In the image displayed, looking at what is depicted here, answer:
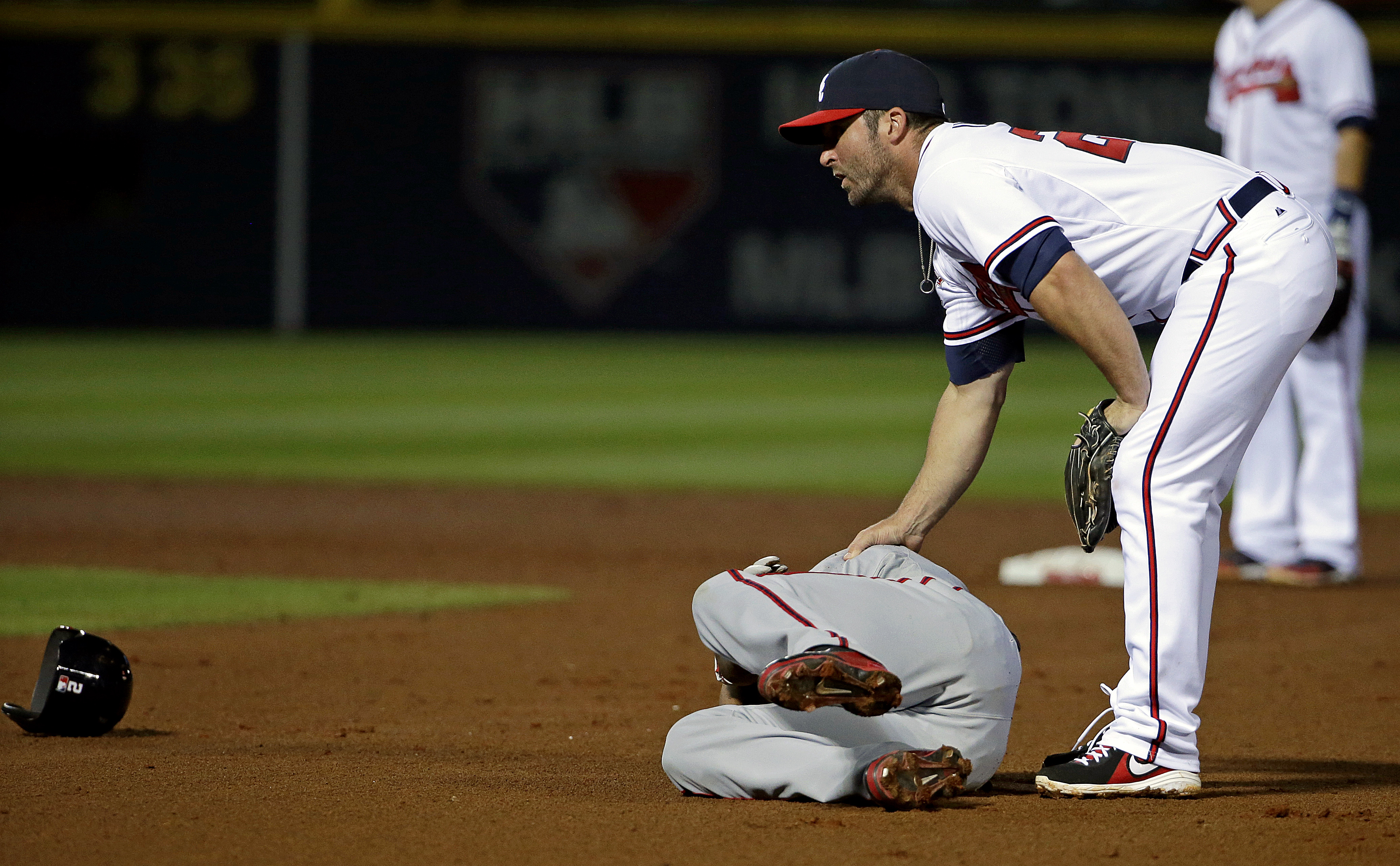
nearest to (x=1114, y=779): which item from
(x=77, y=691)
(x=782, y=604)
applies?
(x=782, y=604)

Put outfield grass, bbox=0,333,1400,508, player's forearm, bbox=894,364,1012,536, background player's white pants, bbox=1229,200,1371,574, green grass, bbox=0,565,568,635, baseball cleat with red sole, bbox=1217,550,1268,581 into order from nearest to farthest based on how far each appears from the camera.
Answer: player's forearm, bbox=894,364,1012,536 → green grass, bbox=0,565,568,635 → background player's white pants, bbox=1229,200,1371,574 → baseball cleat with red sole, bbox=1217,550,1268,581 → outfield grass, bbox=0,333,1400,508

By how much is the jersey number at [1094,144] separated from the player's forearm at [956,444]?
1.66ft

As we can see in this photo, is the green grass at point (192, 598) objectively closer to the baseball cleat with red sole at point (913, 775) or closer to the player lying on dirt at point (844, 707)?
the player lying on dirt at point (844, 707)

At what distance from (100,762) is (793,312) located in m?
16.1

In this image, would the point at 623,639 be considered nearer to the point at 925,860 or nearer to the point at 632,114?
the point at 925,860

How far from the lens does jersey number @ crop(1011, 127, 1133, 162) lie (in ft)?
10.6

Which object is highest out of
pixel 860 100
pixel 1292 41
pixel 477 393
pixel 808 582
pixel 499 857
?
pixel 1292 41

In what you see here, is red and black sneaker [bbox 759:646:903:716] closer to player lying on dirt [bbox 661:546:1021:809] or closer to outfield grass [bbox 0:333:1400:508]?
player lying on dirt [bbox 661:546:1021:809]

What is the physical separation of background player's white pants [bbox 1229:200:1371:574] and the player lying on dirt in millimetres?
3450

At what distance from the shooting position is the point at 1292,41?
6344mm

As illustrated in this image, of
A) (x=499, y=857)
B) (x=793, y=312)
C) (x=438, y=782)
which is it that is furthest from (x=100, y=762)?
(x=793, y=312)

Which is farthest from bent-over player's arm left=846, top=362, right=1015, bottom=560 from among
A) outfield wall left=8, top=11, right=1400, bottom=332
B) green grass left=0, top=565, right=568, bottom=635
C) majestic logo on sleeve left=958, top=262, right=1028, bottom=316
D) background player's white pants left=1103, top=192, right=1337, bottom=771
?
outfield wall left=8, top=11, right=1400, bottom=332

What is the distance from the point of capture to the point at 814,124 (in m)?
3.21

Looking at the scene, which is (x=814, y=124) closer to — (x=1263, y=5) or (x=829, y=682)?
(x=829, y=682)
